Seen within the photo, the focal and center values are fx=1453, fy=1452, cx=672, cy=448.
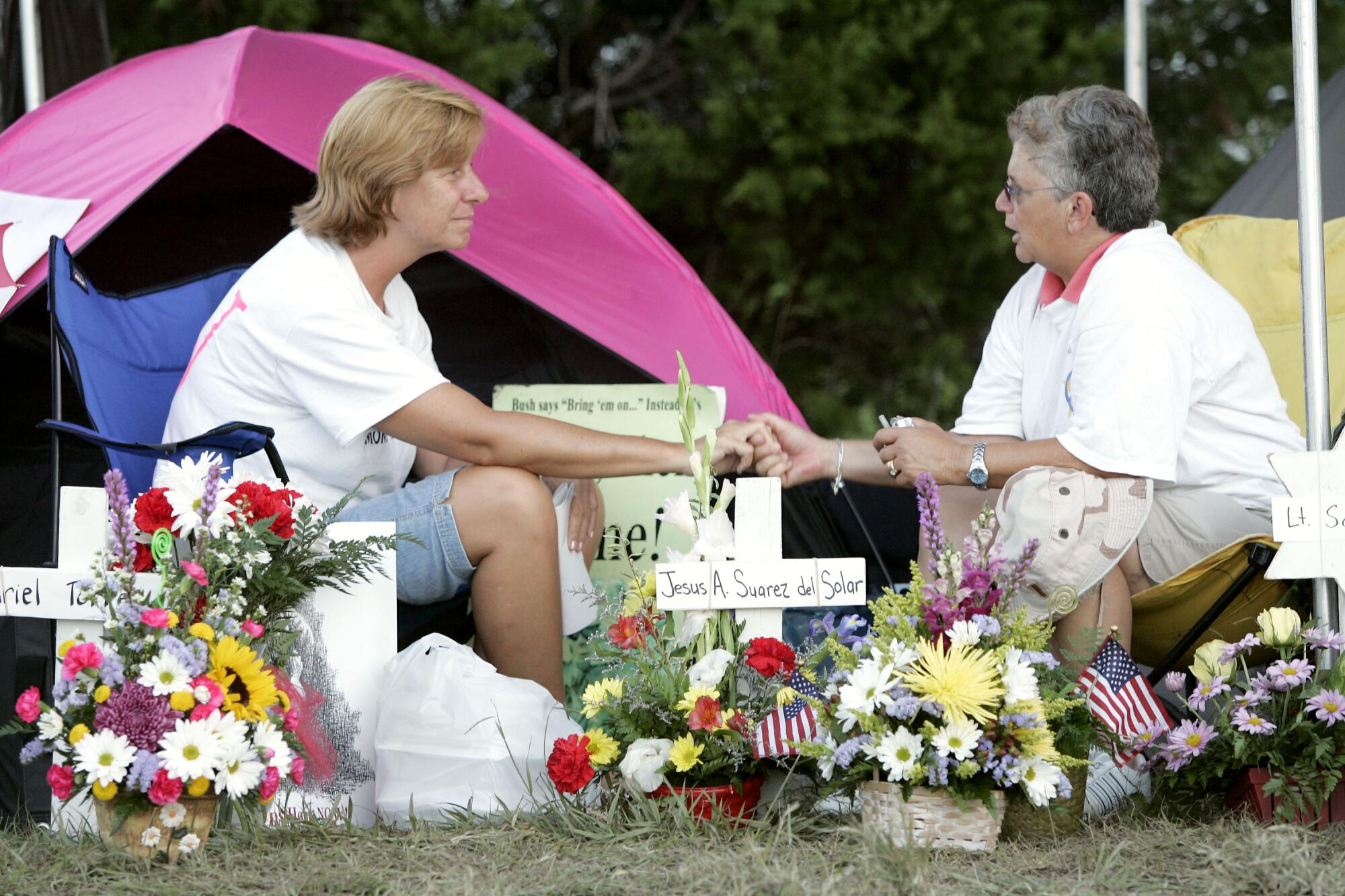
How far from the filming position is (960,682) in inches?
62.7

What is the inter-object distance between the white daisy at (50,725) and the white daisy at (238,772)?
0.64 ft

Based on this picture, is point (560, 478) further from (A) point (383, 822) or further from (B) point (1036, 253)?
(B) point (1036, 253)

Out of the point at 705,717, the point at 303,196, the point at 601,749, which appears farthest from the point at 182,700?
the point at 303,196

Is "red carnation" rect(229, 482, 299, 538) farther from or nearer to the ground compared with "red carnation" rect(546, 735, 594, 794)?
farther from the ground

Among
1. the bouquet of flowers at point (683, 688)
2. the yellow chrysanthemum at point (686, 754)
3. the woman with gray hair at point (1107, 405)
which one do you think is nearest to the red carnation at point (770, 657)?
the bouquet of flowers at point (683, 688)

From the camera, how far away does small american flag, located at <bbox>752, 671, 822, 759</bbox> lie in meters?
1.72

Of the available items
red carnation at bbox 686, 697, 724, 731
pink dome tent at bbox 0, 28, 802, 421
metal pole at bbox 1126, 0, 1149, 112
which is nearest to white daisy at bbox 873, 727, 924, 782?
red carnation at bbox 686, 697, 724, 731

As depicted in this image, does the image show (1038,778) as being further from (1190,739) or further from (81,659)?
(81,659)

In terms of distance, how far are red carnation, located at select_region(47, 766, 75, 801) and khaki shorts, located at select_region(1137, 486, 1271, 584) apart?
1424 millimetres

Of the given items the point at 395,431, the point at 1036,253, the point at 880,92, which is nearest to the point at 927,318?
the point at 880,92

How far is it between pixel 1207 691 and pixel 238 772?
1187 millimetres

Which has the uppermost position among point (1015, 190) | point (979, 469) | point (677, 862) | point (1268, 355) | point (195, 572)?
point (1015, 190)

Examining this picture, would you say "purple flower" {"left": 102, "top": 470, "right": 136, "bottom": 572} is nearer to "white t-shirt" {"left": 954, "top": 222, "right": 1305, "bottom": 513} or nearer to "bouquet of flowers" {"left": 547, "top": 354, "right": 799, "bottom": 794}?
"bouquet of flowers" {"left": 547, "top": 354, "right": 799, "bottom": 794}

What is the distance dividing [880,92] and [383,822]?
10.9 ft
